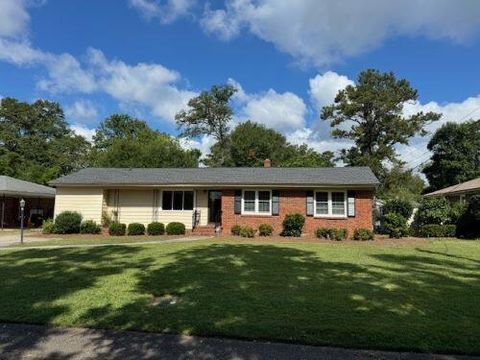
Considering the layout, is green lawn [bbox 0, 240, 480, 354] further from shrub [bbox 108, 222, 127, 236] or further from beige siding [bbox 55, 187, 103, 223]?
beige siding [bbox 55, 187, 103, 223]

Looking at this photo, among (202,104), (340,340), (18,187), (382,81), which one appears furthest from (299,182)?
(202,104)

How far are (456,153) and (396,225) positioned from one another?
2820cm

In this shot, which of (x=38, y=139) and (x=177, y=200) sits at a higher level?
(x=38, y=139)

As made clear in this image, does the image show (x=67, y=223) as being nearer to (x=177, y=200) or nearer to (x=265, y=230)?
(x=177, y=200)

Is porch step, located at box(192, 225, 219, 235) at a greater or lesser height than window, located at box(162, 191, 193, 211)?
lesser

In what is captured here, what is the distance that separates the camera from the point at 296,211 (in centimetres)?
2130

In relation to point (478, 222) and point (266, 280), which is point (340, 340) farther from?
point (478, 222)

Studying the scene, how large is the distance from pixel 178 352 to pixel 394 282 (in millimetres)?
5394

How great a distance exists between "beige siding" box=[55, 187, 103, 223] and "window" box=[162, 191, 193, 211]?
3.45 meters

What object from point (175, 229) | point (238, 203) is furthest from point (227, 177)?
point (175, 229)

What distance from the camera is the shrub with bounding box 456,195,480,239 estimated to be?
65.0 feet

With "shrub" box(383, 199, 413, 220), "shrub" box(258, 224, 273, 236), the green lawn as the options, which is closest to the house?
"shrub" box(258, 224, 273, 236)

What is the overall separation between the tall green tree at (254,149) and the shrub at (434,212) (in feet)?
76.9

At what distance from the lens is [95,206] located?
2373 centimetres
